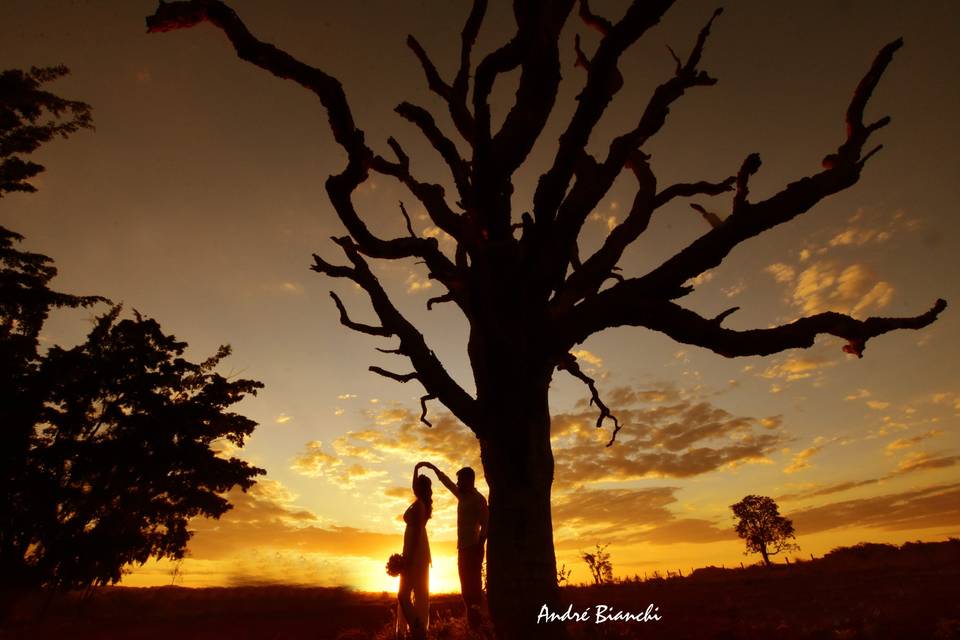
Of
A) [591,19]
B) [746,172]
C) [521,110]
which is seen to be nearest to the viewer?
[521,110]

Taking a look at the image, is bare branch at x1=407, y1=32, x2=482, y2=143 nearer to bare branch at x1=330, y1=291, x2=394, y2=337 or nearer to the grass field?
bare branch at x1=330, y1=291, x2=394, y2=337

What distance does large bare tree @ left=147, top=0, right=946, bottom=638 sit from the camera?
5.08 metres

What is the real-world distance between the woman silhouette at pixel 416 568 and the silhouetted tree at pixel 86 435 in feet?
38.4

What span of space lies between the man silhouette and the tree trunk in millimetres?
2341

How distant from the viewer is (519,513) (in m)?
5.10

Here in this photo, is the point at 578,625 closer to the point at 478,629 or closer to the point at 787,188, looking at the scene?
the point at 478,629

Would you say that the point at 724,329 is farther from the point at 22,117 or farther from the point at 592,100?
the point at 22,117

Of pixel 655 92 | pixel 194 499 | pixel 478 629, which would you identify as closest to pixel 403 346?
pixel 478 629

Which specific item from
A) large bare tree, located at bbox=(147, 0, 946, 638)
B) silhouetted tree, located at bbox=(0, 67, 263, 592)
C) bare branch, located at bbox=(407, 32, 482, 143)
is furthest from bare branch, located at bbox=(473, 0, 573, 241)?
silhouetted tree, located at bbox=(0, 67, 263, 592)

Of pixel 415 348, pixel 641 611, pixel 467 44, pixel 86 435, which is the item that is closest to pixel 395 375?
pixel 415 348

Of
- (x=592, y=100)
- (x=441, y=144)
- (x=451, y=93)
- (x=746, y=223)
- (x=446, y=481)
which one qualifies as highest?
(x=451, y=93)

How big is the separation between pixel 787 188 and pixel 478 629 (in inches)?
279

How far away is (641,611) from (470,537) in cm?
568

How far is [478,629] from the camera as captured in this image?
6.80 metres
